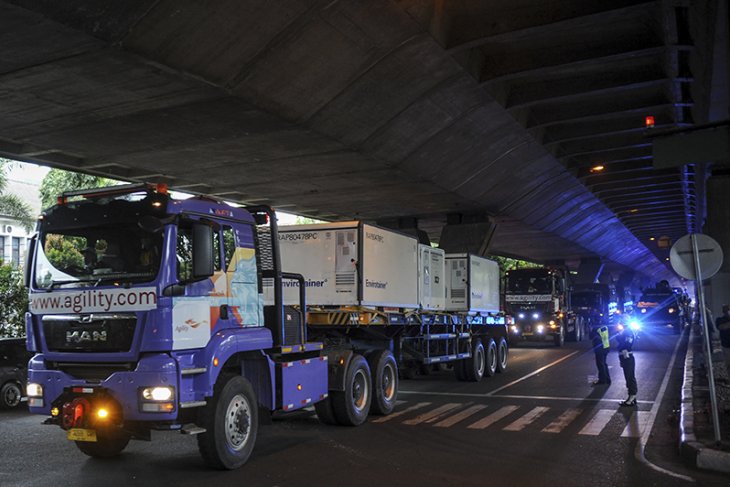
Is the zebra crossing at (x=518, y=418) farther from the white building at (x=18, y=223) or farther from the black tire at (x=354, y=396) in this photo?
the white building at (x=18, y=223)

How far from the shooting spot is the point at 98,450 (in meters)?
8.48

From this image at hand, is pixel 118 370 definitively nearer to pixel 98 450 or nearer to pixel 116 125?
pixel 98 450

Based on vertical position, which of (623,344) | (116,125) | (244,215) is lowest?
(623,344)

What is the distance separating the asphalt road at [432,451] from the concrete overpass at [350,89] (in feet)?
19.9

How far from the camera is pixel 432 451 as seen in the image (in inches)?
345

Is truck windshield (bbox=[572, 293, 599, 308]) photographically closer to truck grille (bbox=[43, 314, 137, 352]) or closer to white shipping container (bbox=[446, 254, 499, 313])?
white shipping container (bbox=[446, 254, 499, 313])

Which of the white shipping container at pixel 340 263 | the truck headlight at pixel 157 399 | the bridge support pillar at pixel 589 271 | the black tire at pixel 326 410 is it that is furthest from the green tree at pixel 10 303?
the bridge support pillar at pixel 589 271

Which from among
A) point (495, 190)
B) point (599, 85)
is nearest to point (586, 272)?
point (495, 190)

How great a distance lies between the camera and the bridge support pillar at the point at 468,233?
28812 millimetres

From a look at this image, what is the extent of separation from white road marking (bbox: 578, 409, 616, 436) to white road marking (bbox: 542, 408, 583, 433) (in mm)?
305

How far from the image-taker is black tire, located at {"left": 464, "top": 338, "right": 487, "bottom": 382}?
17.1 m

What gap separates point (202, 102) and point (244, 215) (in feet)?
19.0

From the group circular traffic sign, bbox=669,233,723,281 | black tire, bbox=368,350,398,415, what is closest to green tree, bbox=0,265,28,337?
black tire, bbox=368,350,398,415

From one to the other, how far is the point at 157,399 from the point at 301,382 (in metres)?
2.69
